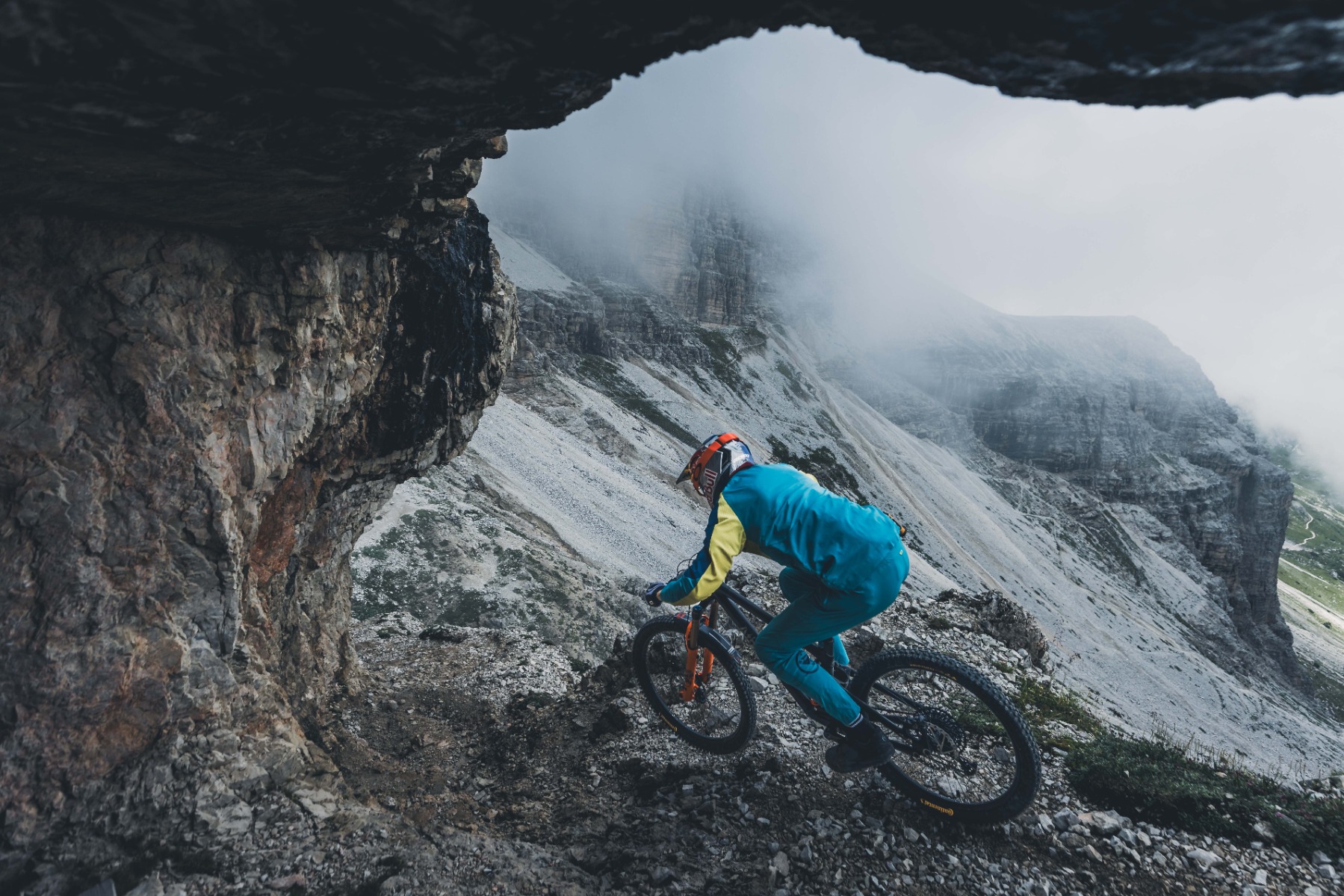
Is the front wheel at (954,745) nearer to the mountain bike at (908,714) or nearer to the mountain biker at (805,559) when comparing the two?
the mountain bike at (908,714)

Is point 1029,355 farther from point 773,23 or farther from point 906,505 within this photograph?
point 773,23

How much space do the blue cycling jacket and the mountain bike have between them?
116cm

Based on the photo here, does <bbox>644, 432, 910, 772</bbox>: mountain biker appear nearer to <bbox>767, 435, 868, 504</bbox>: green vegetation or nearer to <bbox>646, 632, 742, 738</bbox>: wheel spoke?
<bbox>646, 632, 742, 738</bbox>: wheel spoke

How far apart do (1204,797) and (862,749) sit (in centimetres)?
296

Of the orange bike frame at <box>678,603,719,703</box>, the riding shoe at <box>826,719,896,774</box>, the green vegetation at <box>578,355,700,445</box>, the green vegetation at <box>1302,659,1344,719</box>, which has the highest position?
the riding shoe at <box>826,719,896,774</box>

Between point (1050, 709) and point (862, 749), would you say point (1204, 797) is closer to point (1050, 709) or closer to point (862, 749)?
point (1050, 709)

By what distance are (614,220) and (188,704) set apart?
130 metres

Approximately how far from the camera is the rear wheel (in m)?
6.78

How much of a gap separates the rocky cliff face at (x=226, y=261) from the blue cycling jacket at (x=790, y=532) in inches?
125

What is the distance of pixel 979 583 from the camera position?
6619 cm

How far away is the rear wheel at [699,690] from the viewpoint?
6781 mm

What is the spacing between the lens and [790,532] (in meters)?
5.32

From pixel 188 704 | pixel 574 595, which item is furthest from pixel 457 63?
pixel 574 595

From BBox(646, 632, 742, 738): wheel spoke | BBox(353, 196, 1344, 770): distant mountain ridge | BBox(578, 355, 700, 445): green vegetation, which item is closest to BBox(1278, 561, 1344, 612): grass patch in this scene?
BBox(353, 196, 1344, 770): distant mountain ridge
